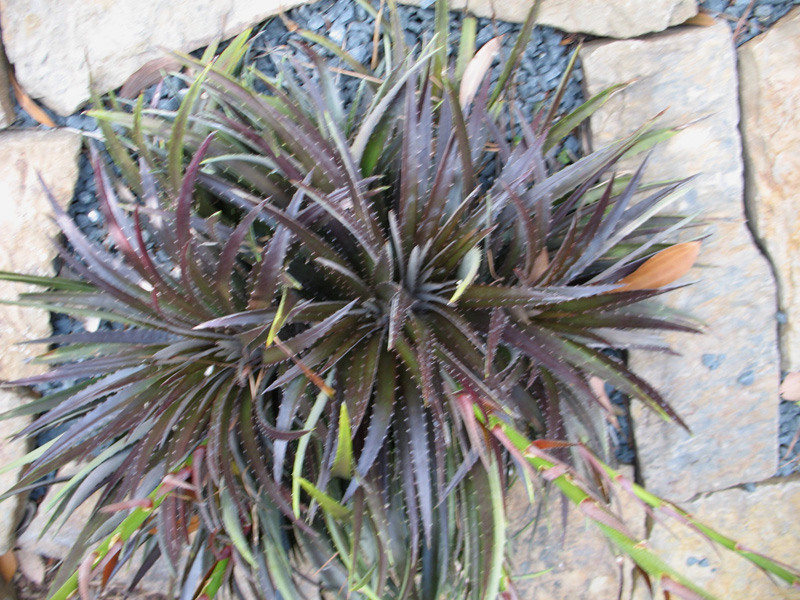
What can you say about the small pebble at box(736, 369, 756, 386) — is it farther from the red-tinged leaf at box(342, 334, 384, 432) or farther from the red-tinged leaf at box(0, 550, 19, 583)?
the red-tinged leaf at box(0, 550, 19, 583)

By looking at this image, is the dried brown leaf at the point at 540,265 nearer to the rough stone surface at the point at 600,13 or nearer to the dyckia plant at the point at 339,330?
the dyckia plant at the point at 339,330

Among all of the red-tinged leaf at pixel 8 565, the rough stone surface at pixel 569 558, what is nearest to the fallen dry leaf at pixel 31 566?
the red-tinged leaf at pixel 8 565

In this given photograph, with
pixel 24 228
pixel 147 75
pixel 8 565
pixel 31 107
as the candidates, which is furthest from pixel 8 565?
pixel 147 75

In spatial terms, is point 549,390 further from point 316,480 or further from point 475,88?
point 475,88

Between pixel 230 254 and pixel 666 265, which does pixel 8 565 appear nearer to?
pixel 230 254

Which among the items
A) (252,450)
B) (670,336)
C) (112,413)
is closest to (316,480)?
(252,450)

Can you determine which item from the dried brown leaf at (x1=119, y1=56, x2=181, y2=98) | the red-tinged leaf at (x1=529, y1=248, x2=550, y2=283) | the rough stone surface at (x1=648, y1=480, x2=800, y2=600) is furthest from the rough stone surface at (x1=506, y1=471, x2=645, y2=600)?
the dried brown leaf at (x1=119, y1=56, x2=181, y2=98)
